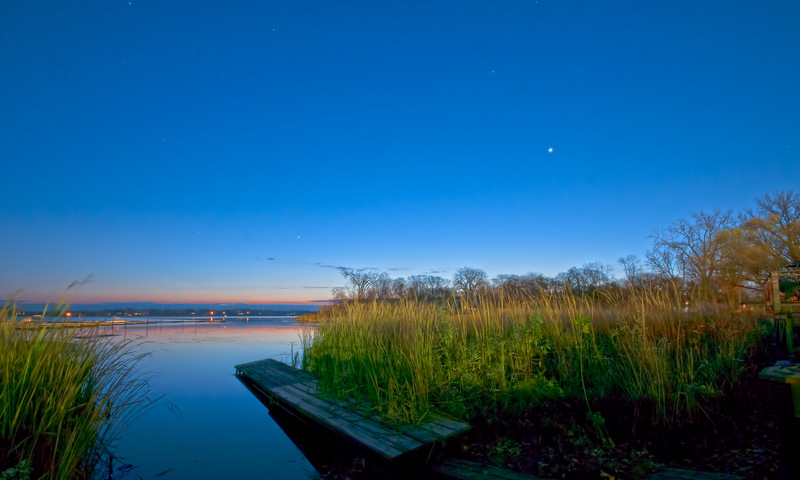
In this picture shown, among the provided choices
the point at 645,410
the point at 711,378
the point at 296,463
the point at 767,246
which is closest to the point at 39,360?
the point at 296,463

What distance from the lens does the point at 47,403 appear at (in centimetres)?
348

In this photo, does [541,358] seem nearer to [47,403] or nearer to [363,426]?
[363,426]

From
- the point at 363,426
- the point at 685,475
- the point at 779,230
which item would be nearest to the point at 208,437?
the point at 363,426

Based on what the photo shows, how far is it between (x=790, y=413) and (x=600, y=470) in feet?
5.62

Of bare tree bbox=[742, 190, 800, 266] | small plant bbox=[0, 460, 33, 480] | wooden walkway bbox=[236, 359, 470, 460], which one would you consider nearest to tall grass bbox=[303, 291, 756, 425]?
wooden walkway bbox=[236, 359, 470, 460]

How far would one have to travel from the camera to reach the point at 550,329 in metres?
6.59

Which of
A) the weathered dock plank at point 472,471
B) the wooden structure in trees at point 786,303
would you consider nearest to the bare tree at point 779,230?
the wooden structure in trees at point 786,303

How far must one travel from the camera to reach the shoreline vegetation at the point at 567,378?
4137 millimetres

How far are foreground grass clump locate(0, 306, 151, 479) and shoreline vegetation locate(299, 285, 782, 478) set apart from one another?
10.4ft

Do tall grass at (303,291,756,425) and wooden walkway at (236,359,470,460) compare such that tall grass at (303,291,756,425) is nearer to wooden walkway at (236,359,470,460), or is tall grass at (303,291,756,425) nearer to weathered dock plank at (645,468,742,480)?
wooden walkway at (236,359,470,460)

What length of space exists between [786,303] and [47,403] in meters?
14.6

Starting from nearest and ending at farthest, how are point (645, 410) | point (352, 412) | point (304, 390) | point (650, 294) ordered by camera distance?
point (645, 410) → point (352, 412) → point (650, 294) → point (304, 390)

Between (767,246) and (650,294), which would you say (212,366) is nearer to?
(650,294)

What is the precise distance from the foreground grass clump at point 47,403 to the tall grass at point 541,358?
10.4 ft
